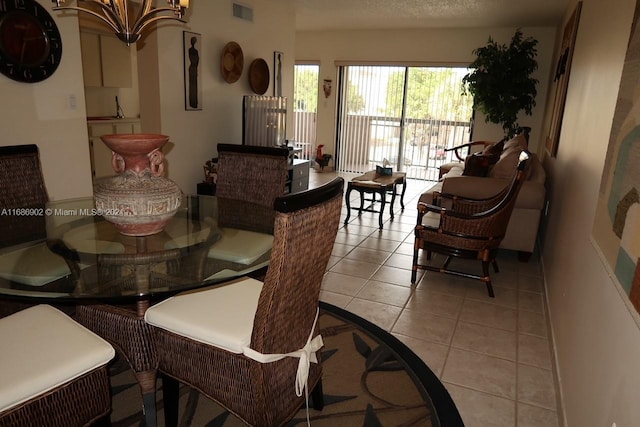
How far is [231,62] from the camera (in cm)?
483

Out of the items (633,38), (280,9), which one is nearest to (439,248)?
(633,38)

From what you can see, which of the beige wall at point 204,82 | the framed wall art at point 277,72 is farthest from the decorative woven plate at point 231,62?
the framed wall art at point 277,72

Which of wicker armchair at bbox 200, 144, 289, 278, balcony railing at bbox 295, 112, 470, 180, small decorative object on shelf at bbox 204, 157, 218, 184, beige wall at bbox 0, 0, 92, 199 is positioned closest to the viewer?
wicker armchair at bbox 200, 144, 289, 278

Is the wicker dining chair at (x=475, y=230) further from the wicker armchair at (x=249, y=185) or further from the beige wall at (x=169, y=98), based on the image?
the beige wall at (x=169, y=98)

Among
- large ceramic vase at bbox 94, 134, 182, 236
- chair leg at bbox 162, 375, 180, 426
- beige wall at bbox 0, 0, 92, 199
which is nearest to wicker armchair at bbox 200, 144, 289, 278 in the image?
large ceramic vase at bbox 94, 134, 182, 236

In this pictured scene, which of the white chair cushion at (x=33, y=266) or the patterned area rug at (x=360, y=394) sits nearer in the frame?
the white chair cushion at (x=33, y=266)

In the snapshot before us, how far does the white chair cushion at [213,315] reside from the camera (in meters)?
1.47

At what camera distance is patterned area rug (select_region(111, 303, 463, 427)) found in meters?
1.84

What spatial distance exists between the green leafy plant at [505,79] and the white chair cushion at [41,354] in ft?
19.9

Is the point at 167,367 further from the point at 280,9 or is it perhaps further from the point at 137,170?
the point at 280,9

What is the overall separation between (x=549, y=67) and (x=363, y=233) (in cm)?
432

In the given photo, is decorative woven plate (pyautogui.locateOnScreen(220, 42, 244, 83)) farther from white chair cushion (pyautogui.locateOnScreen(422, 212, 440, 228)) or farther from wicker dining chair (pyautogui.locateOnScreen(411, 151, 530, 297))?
wicker dining chair (pyautogui.locateOnScreen(411, 151, 530, 297))

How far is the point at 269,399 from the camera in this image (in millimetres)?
1414

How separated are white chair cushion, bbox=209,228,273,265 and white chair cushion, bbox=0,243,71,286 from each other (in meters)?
0.54
